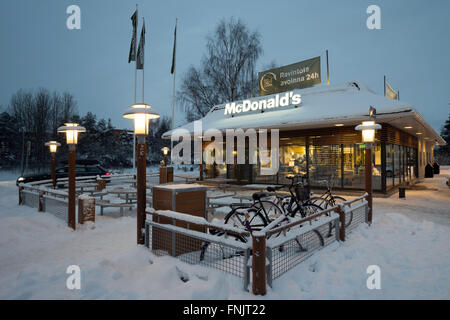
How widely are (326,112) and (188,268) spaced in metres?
9.67

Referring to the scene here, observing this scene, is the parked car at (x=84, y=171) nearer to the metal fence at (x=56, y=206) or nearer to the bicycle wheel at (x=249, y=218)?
the metal fence at (x=56, y=206)

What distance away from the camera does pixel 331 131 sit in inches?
495

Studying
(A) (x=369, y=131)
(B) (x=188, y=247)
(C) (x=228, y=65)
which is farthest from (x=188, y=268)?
(C) (x=228, y=65)

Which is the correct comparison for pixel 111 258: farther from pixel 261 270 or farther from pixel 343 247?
pixel 343 247

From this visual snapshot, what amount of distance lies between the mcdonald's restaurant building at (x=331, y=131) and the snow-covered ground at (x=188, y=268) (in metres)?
5.72

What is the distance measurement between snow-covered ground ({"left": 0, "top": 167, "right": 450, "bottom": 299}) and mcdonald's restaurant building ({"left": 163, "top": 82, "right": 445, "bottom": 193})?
5717mm

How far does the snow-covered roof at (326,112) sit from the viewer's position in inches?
395

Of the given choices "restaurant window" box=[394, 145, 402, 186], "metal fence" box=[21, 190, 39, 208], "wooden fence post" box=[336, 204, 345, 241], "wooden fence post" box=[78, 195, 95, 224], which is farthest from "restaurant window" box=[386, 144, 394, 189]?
"metal fence" box=[21, 190, 39, 208]

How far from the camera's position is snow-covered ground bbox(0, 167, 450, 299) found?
315cm

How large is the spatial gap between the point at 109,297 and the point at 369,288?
3033mm

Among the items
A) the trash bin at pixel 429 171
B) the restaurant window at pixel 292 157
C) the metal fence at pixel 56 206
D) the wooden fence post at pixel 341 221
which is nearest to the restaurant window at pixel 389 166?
the restaurant window at pixel 292 157
